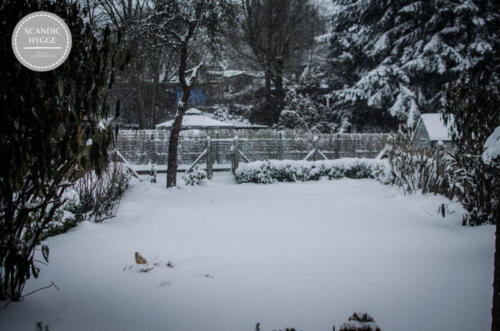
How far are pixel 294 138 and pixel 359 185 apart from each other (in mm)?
5424

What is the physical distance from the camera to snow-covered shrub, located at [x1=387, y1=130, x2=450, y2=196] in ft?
21.5

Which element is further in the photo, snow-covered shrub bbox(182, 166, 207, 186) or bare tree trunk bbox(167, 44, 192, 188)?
snow-covered shrub bbox(182, 166, 207, 186)

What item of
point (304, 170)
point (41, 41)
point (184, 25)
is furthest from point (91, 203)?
point (304, 170)

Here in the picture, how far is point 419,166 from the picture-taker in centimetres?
682

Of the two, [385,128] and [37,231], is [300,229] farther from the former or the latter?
[385,128]

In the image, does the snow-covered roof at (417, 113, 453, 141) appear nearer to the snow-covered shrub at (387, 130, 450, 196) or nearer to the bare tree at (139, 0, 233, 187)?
the snow-covered shrub at (387, 130, 450, 196)

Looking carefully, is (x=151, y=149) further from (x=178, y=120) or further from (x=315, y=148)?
(x=315, y=148)

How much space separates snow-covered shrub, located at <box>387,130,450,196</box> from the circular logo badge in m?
6.33

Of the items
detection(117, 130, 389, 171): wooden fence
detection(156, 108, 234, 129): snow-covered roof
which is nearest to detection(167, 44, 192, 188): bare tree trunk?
detection(117, 130, 389, 171): wooden fence

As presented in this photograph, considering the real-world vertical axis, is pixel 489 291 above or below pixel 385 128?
below

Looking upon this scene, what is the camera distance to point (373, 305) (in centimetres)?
264

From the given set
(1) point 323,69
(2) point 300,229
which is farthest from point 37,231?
(1) point 323,69

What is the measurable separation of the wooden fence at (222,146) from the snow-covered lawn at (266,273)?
26.5 feet

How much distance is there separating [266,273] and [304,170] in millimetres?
7750
